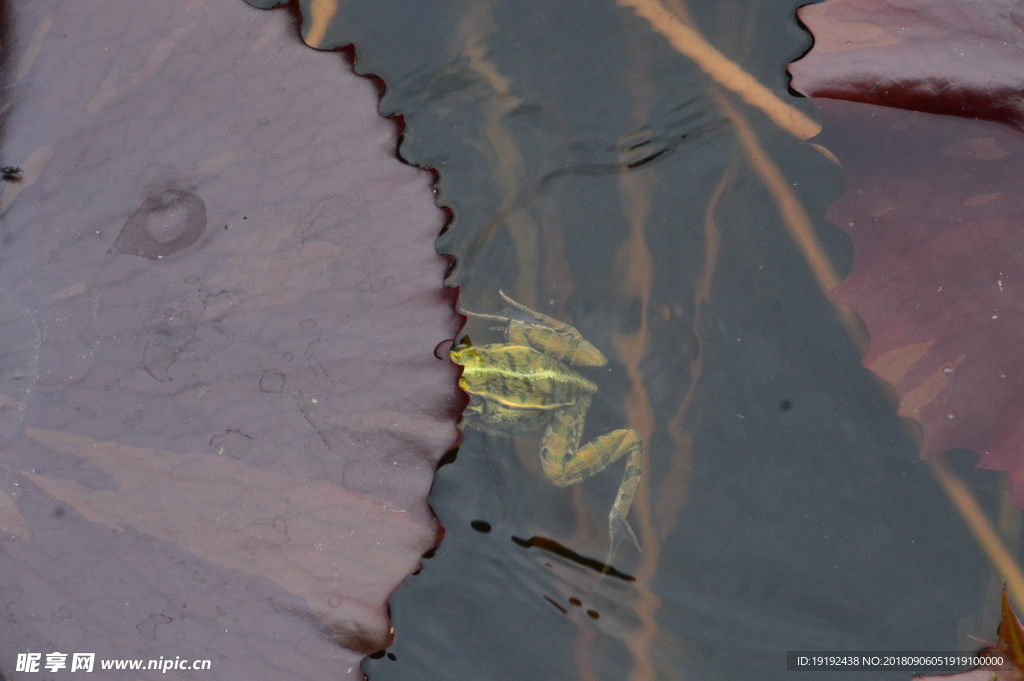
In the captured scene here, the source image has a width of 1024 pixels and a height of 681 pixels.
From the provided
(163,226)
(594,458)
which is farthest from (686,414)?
(163,226)

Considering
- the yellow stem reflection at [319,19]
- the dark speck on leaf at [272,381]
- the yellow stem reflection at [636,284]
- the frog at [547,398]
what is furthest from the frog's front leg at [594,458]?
the yellow stem reflection at [319,19]

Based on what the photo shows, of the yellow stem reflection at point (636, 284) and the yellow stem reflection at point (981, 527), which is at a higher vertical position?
the yellow stem reflection at point (636, 284)

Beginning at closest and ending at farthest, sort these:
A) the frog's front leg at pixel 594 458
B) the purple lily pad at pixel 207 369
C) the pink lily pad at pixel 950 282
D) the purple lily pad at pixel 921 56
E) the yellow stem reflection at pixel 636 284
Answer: the purple lily pad at pixel 207 369 < the purple lily pad at pixel 921 56 < the pink lily pad at pixel 950 282 < the frog's front leg at pixel 594 458 < the yellow stem reflection at pixel 636 284

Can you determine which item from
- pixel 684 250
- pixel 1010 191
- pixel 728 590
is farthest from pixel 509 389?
pixel 1010 191

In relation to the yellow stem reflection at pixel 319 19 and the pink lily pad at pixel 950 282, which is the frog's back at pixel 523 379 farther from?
the yellow stem reflection at pixel 319 19

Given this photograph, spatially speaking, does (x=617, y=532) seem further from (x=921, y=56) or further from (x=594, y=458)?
(x=921, y=56)

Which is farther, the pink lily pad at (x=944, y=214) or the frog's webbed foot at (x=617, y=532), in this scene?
the frog's webbed foot at (x=617, y=532)

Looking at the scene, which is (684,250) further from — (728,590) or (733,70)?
(728,590)

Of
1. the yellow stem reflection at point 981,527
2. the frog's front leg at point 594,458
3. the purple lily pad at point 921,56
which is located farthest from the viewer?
the frog's front leg at point 594,458
